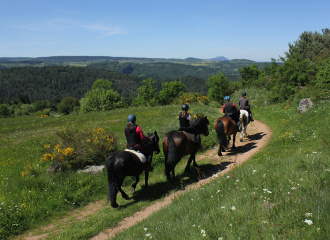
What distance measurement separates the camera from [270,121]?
2112 cm

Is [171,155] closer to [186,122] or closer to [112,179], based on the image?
[186,122]

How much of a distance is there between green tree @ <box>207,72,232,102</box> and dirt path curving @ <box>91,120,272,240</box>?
3899cm

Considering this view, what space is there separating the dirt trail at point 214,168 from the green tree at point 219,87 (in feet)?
128

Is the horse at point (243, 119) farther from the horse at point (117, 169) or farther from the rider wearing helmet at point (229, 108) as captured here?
the horse at point (117, 169)

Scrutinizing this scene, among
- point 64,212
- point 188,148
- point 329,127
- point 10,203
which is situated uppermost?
point 329,127

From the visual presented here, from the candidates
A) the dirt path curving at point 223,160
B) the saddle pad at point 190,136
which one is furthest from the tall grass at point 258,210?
the saddle pad at point 190,136

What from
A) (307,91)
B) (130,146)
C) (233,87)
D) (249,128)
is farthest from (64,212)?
(233,87)

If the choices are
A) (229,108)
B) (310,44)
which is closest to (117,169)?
(229,108)

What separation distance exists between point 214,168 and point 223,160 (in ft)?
4.48

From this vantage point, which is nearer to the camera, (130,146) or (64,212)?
(64,212)

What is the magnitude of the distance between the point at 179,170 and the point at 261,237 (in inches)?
322

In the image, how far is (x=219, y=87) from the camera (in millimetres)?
59094

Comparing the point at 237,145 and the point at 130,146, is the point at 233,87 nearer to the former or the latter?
the point at 237,145

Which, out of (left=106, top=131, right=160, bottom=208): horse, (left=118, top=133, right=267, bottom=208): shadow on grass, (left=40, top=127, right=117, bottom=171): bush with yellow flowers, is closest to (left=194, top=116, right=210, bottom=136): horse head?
(left=118, top=133, right=267, bottom=208): shadow on grass
